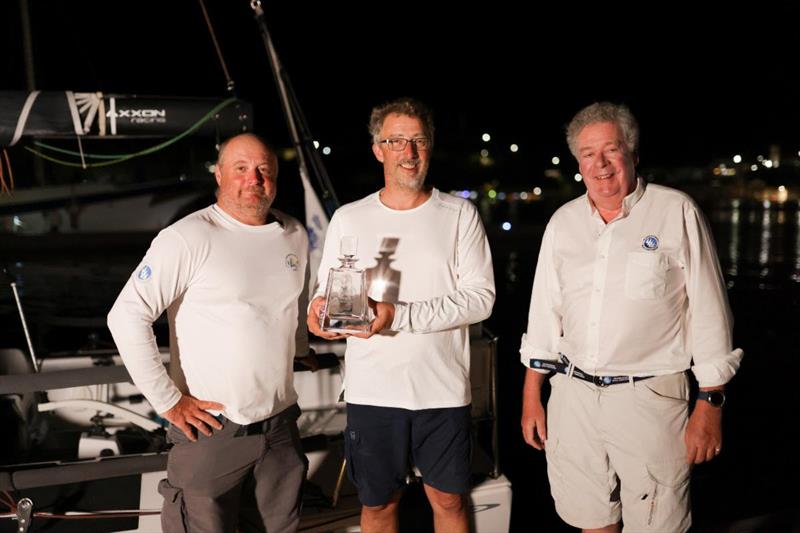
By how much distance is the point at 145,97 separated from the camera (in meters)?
4.51

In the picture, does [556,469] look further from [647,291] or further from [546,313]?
[647,291]

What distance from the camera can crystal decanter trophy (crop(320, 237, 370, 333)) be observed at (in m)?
2.56

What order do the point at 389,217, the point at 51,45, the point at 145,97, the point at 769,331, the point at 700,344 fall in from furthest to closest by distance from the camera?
1. the point at 51,45
2. the point at 769,331
3. the point at 145,97
4. the point at 389,217
5. the point at 700,344

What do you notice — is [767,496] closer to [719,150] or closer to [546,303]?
[546,303]

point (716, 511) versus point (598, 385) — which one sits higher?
point (598, 385)

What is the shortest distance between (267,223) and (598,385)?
163cm

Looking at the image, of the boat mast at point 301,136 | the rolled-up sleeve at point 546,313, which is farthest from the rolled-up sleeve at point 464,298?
the boat mast at point 301,136

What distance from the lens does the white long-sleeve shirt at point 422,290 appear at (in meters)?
2.75

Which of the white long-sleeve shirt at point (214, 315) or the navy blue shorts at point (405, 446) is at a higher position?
the white long-sleeve shirt at point (214, 315)

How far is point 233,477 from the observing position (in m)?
2.71

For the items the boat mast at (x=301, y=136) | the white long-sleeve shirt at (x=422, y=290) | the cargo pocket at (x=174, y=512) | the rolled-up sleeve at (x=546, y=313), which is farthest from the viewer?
the boat mast at (x=301, y=136)

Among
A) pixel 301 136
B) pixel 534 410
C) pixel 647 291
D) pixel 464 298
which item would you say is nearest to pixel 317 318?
pixel 464 298

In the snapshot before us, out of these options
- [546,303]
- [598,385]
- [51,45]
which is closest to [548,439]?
[598,385]

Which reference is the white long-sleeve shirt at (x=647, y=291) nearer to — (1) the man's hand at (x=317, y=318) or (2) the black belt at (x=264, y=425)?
(1) the man's hand at (x=317, y=318)
